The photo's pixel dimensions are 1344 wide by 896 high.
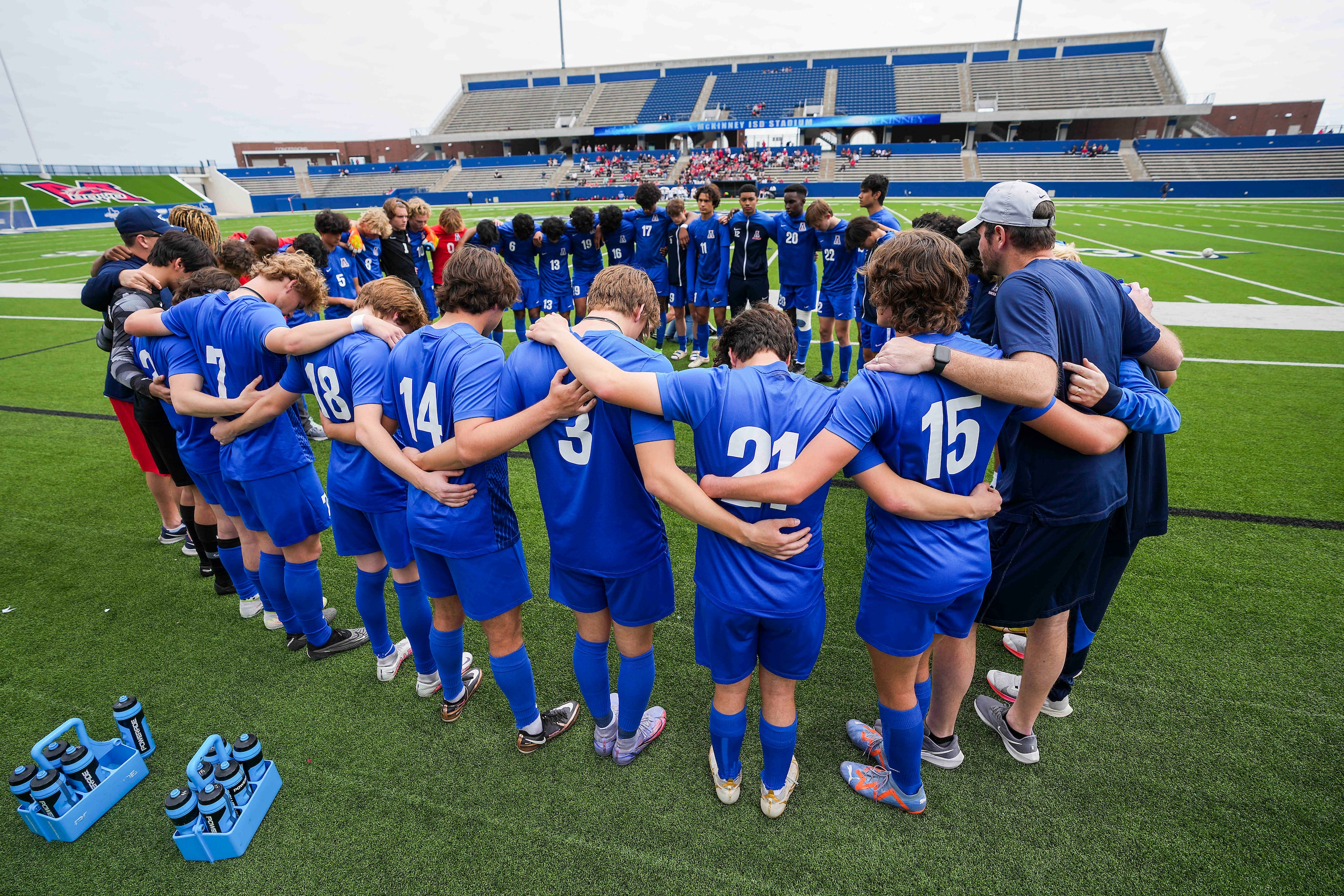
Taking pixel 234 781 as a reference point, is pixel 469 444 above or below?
above

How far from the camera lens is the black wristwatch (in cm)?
181

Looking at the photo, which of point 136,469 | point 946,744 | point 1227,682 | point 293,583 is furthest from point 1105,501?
point 136,469

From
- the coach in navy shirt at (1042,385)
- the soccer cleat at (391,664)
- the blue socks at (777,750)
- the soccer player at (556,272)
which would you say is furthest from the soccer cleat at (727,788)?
the soccer player at (556,272)

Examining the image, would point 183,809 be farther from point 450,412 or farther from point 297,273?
point 297,273

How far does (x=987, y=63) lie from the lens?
50938 millimetres

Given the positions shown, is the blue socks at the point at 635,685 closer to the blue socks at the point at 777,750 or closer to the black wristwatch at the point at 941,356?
the blue socks at the point at 777,750

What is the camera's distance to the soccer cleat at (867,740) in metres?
2.71

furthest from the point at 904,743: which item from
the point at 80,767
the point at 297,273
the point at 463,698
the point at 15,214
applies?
the point at 15,214

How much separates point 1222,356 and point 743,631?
370 inches

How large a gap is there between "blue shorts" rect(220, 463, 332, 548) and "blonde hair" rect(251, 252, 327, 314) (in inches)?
36.2

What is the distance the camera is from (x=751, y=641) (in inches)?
85.0

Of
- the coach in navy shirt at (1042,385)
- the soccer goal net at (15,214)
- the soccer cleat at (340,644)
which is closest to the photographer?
the coach in navy shirt at (1042,385)

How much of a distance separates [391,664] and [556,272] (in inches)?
263

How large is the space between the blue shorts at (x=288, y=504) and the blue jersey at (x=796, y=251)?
19.4ft
